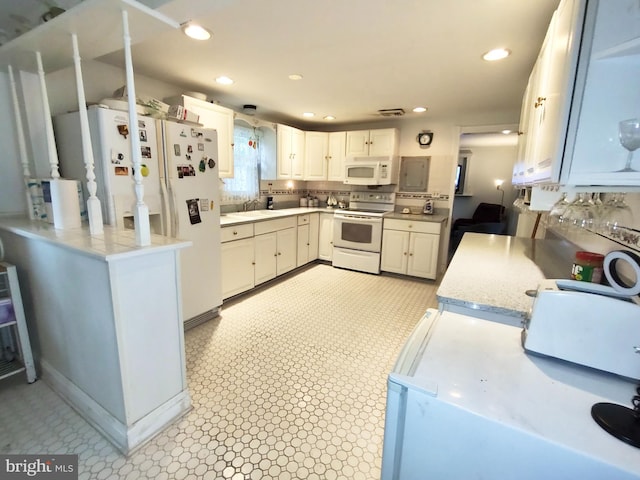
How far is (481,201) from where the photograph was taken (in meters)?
6.95

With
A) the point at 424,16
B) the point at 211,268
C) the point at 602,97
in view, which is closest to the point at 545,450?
the point at 602,97

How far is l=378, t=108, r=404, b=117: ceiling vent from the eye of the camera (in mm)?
3684

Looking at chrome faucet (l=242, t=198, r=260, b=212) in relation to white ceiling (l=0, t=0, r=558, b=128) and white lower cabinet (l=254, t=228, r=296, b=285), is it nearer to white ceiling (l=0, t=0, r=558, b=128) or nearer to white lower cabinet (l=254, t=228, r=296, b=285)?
white lower cabinet (l=254, t=228, r=296, b=285)

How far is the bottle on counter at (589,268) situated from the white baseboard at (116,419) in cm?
211

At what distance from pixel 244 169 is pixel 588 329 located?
370cm

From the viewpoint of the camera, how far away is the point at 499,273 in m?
1.71

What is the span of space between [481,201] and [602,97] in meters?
6.79

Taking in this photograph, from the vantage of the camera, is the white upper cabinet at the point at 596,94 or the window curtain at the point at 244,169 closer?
the white upper cabinet at the point at 596,94

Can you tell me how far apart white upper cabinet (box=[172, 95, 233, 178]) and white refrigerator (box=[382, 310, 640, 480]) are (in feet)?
9.20

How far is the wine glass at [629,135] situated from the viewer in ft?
2.67

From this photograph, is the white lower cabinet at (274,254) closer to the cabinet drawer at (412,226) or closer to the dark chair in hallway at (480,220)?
the cabinet drawer at (412,226)

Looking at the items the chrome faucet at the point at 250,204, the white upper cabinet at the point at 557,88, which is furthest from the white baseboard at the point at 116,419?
the chrome faucet at the point at 250,204

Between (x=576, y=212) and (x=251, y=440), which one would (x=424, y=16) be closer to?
(x=576, y=212)

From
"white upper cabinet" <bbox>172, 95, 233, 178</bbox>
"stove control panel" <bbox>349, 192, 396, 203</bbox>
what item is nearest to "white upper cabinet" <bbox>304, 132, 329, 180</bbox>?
"stove control panel" <bbox>349, 192, 396, 203</bbox>
